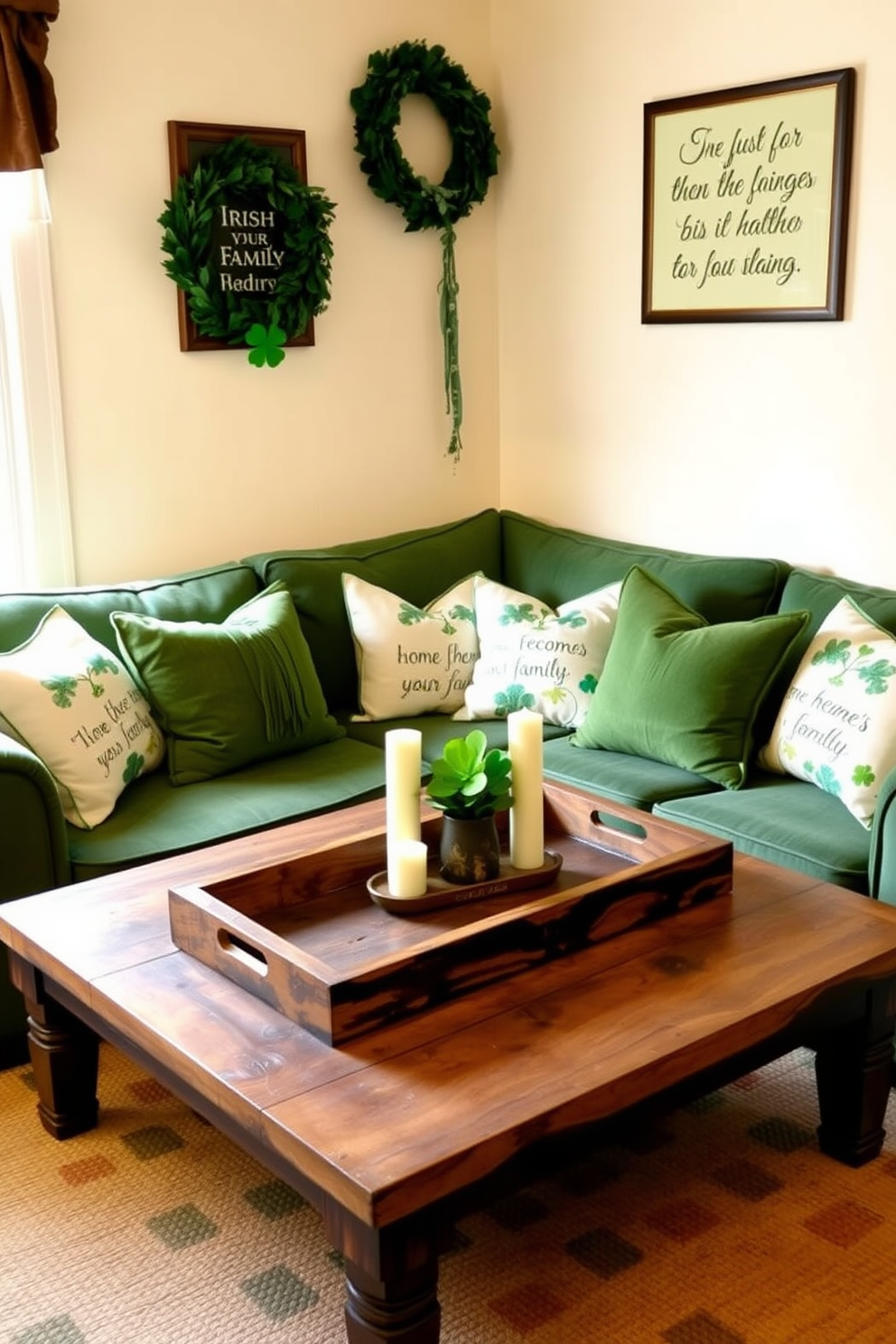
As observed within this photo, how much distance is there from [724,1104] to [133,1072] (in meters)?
1.10

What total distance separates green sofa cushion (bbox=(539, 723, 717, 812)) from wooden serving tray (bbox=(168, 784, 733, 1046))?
1.30 feet

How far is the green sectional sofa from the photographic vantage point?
2629mm

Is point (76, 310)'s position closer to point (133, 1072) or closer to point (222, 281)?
point (222, 281)

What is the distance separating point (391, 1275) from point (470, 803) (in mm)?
785

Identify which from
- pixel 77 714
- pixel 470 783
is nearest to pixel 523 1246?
pixel 470 783

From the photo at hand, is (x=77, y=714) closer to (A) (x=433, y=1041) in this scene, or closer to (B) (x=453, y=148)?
(A) (x=433, y=1041)

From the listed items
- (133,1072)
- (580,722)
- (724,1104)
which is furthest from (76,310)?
(724,1104)

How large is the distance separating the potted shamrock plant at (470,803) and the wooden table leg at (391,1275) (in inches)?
27.4

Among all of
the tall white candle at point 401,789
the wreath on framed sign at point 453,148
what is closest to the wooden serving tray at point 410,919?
the tall white candle at point 401,789

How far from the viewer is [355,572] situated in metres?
3.60

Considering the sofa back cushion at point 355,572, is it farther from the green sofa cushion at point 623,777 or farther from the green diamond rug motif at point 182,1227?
the green diamond rug motif at point 182,1227

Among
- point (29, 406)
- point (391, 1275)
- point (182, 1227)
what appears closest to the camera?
point (391, 1275)

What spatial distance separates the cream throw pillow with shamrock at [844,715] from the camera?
9.03 ft

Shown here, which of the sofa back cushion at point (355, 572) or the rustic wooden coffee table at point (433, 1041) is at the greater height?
the sofa back cushion at point (355, 572)
